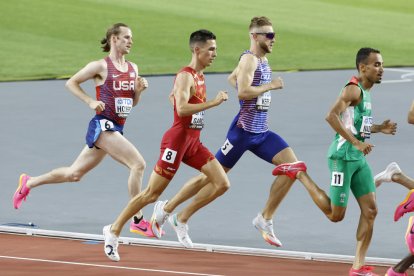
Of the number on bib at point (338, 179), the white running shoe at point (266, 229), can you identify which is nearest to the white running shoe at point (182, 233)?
the white running shoe at point (266, 229)

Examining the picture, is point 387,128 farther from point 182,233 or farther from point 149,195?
point 182,233

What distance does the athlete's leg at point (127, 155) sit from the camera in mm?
14664

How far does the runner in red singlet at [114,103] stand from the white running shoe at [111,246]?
1.06 m

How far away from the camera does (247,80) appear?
14.5m

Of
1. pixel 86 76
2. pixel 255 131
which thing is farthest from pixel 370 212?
pixel 86 76

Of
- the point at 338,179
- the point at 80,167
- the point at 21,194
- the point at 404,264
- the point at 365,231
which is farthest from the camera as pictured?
the point at 21,194

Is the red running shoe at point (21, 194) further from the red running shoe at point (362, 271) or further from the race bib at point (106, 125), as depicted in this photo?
the red running shoe at point (362, 271)

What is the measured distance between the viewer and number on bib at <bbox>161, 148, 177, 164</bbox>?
543 inches

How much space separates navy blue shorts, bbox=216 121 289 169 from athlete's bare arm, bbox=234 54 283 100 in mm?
530

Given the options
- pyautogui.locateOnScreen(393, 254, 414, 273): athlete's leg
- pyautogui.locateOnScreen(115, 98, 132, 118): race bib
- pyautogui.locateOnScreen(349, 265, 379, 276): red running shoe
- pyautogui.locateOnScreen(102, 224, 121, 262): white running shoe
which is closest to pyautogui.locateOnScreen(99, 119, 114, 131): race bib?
pyautogui.locateOnScreen(115, 98, 132, 118): race bib

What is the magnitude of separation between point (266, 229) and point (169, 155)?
157 cm

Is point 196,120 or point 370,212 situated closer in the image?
point 370,212

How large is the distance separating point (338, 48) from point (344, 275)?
24.7 meters

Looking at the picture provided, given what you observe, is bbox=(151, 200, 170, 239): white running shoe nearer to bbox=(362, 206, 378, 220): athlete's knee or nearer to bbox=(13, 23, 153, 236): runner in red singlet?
bbox=(13, 23, 153, 236): runner in red singlet
